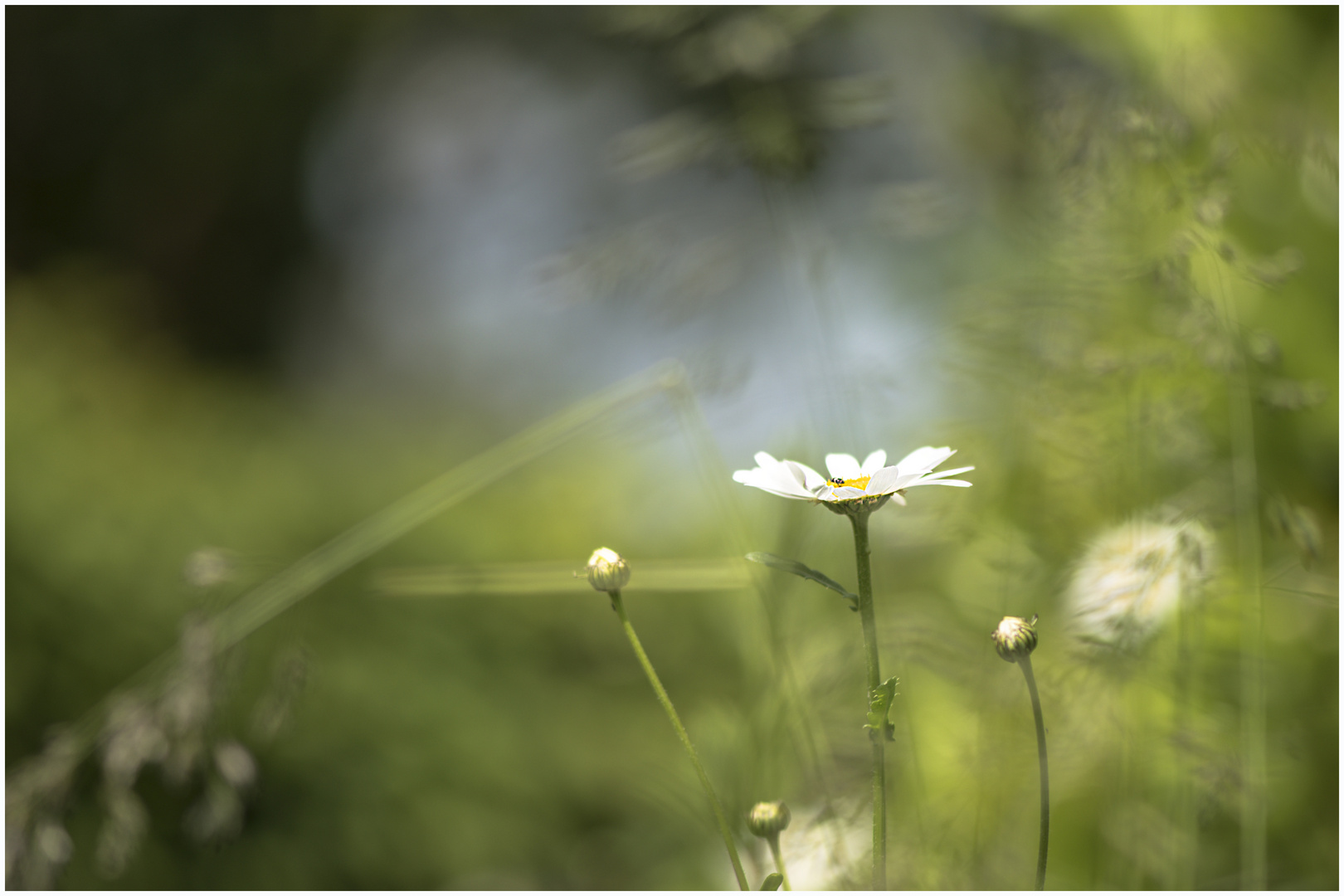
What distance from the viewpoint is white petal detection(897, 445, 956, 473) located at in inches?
10.5

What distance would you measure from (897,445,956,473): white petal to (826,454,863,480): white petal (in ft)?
0.06

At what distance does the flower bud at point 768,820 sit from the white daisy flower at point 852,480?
104 mm

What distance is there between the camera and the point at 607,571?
0.89 ft

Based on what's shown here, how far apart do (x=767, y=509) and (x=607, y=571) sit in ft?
1.19

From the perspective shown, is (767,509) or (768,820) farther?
(767,509)

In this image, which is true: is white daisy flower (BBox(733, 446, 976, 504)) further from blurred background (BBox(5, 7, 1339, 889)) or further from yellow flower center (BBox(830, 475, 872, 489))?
blurred background (BBox(5, 7, 1339, 889))

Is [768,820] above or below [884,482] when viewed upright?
below

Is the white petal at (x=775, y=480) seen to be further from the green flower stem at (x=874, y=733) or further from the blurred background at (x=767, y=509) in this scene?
the blurred background at (x=767, y=509)

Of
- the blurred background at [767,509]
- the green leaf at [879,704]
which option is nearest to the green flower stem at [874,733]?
the green leaf at [879,704]

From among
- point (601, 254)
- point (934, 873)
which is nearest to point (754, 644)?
point (934, 873)

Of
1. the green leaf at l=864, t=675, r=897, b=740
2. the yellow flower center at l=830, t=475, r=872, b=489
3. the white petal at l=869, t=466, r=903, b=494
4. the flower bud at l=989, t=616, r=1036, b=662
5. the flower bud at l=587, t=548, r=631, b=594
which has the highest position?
the yellow flower center at l=830, t=475, r=872, b=489

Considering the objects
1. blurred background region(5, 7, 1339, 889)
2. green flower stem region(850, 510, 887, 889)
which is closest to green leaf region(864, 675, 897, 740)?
green flower stem region(850, 510, 887, 889)

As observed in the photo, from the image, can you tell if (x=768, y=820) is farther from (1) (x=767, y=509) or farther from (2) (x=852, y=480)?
(1) (x=767, y=509)

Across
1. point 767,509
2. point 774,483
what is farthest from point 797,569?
point 767,509
